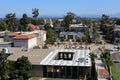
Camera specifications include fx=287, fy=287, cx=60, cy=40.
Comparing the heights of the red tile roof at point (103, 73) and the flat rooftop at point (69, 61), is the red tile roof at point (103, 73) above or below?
below

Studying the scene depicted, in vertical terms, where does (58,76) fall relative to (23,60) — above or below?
below

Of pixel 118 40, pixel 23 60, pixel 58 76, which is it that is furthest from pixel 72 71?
pixel 118 40

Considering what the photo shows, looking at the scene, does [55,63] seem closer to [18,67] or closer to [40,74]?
[40,74]

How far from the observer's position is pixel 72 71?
32062 millimetres

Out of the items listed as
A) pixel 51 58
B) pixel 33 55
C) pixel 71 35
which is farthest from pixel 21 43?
pixel 71 35

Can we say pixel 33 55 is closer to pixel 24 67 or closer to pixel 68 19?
pixel 24 67

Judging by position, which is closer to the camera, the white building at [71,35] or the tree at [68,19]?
the white building at [71,35]

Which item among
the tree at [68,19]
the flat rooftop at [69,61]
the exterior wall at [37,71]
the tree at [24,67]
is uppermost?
the tree at [68,19]

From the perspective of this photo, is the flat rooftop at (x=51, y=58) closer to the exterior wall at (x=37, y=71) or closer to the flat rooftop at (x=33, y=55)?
the flat rooftop at (x=33, y=55)

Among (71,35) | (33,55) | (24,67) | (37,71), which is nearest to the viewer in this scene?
(24,67)

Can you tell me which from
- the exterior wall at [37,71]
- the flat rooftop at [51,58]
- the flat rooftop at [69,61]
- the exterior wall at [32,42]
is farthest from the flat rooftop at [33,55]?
the exterior wall at [32,42]

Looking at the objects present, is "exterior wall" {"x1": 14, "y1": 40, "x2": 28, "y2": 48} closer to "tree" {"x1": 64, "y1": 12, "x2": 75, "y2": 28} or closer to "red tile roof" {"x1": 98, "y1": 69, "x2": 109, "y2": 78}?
"red tile roof" {"x1": 98, "y1": 69, "x2": 109, "y2": 78}

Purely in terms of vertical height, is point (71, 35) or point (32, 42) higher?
point (32, 42)

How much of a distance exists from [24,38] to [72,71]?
2155 centimetres
